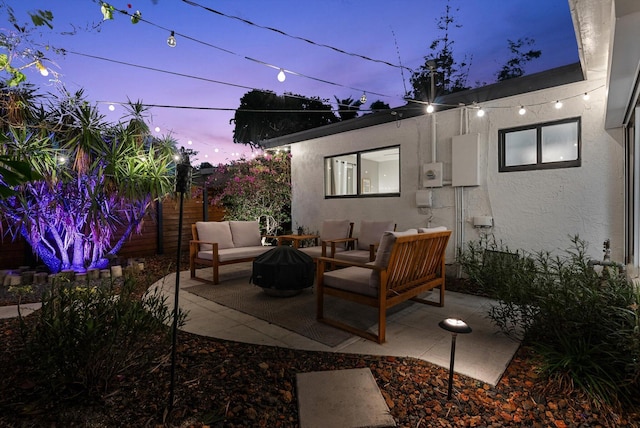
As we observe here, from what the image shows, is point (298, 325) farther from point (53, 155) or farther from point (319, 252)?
point (53, 155)

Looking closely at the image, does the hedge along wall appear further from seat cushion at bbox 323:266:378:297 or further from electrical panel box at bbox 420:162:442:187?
electrical panel box at bbox 420:162:442:187

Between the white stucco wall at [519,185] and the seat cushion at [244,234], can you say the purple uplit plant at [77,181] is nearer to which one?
the seat cushion at [244,234]

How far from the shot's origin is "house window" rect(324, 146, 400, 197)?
606cm

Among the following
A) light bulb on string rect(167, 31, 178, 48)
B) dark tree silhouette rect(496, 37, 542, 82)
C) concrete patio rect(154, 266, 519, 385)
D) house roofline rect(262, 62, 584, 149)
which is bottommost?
concrete patio rect(154, 266, 519, 385)

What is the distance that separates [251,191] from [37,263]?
4.00 m

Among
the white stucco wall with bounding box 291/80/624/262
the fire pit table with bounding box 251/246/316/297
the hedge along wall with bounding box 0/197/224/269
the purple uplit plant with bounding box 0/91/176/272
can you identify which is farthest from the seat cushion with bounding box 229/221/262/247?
the white stucco wall with bounding box 291/80/624/262

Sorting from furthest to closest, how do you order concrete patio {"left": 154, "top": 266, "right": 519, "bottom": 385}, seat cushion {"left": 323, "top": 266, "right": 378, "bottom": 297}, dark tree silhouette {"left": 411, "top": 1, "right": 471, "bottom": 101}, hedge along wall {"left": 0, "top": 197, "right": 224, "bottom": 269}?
dark tree silhouette {"left": 411, "top": 1, "right": 471, "bottom": 101}
hedge along wall {"left": 0, "top": 197, "right": 224, "bottom": 269}
seat cushion {"left": 323, "top": 266, "right": 378, "bottom": 297}
concrete patio {"left": 154, "top": 266, "right": 519, "bottom": 385}

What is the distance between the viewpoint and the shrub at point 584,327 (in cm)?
181

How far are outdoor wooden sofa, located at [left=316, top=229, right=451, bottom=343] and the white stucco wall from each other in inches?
59.6

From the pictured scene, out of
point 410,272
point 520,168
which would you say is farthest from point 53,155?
point 520,168

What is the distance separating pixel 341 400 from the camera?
185cm

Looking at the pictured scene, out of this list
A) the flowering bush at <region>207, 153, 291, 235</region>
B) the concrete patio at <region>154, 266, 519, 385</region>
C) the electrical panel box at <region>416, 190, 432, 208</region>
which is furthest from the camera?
the flowering bush at <region>207, 153, 291, 235</region>

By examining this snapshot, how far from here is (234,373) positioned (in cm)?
212

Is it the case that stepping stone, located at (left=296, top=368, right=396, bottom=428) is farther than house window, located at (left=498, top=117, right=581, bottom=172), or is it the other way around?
house window, located at (left=498, top=117, right=581, bottom=172)
